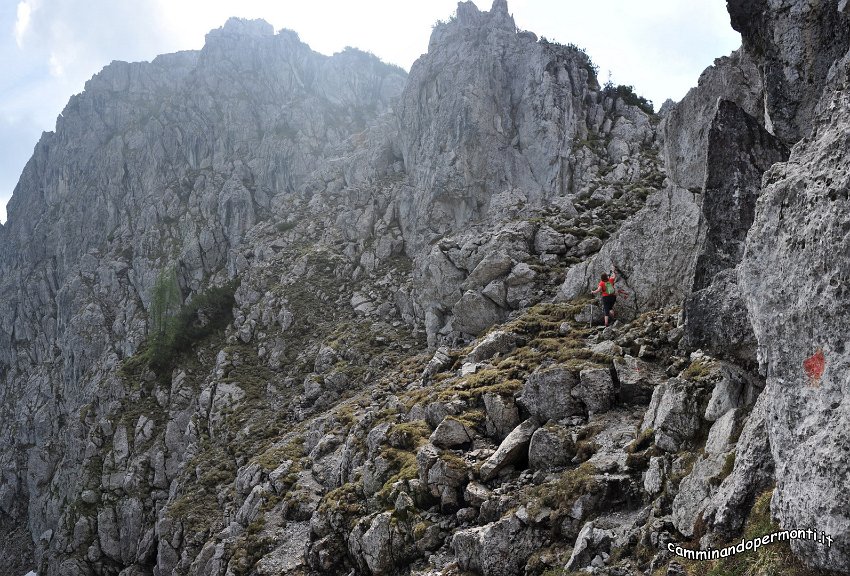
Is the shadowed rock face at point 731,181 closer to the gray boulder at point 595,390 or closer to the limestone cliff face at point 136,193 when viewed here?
the gray boulder at point 595,390

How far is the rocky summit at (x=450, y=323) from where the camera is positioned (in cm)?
1021

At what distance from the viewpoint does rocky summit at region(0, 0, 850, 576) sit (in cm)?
1021

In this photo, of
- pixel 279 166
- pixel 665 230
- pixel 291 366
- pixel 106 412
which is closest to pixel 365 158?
pixel 279 166

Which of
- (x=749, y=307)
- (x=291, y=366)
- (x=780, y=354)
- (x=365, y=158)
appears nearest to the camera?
(x=780, y=354)

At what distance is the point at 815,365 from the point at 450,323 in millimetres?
33005

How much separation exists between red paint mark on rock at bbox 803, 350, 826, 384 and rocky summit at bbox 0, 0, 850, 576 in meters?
0.04

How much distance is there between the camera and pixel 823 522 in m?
7.70

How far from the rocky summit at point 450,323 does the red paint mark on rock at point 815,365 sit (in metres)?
0.04

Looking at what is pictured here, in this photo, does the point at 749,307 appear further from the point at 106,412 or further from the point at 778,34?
the point at 106,412

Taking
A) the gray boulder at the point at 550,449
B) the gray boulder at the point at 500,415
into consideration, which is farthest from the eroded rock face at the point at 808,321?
the gray boulder at the point at 500,415

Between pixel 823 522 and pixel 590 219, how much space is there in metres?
34.8

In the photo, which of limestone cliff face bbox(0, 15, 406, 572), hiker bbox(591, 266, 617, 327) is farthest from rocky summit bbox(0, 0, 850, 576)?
hiker bbox(591, 266, 617, 327)

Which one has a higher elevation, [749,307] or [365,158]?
[365,158]

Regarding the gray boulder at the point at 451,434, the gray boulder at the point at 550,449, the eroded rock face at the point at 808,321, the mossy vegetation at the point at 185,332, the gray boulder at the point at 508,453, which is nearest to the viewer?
the eroded rock face at the point at 808,321
